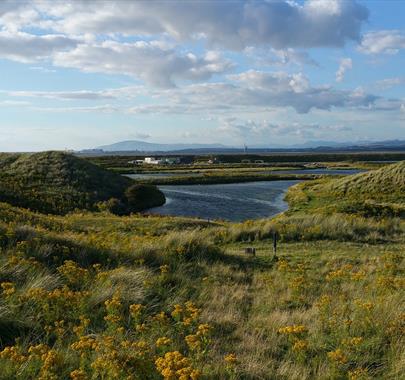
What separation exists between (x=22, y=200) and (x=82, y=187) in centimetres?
1050

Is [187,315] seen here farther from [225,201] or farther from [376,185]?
[376,185]

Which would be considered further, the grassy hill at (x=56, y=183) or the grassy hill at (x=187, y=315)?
the grassy hill at (x=56, y=183)

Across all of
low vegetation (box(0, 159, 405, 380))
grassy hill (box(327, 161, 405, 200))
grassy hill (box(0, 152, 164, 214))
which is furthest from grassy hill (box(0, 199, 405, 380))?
grassy hill (box(327, 161, 405, 200))

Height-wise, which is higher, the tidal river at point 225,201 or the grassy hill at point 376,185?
the grassy hill at point 376,185

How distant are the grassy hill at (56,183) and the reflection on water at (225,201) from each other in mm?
3600

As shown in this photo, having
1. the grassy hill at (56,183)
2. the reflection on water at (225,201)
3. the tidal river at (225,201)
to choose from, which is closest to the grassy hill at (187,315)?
the grassy hill at (56,183)

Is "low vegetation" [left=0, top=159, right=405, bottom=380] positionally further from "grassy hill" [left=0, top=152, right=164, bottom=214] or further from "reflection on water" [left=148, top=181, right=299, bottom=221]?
"reflection on water" [left=148, top=181, right=299, bottom=221]

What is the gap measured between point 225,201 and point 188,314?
138 feet

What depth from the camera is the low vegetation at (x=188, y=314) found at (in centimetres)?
543

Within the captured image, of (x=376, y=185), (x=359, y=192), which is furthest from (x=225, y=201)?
(x=376, y=185)

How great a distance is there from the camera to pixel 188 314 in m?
7.52

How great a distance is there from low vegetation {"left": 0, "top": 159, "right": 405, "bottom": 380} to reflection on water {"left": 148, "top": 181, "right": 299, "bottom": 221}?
25700mm

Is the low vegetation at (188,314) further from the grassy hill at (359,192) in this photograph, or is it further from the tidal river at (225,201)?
the grassy hill at (359,192)

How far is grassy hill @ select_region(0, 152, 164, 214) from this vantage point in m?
36.6
